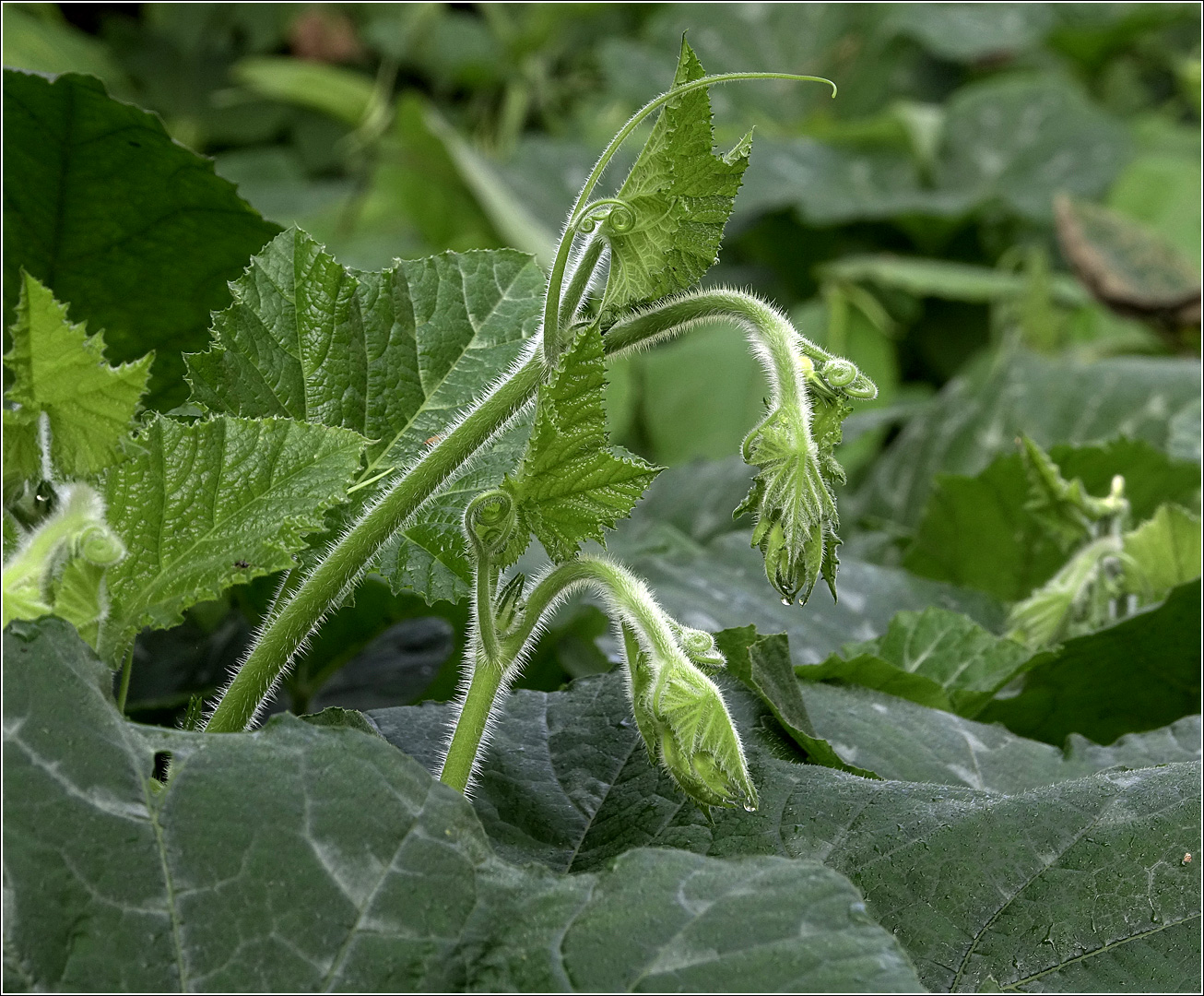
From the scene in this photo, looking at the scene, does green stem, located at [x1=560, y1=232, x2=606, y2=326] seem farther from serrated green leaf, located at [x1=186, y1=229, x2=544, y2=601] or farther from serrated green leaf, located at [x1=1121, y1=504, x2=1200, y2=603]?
serrated green leaf, located at [x1=1121, y1=504, x2=1200, y2=603]

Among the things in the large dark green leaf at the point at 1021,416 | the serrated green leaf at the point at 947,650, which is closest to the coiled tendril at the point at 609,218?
the serrated green leaf at the point at 947,650

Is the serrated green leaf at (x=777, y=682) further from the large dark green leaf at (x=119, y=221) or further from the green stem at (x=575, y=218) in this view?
the large dark green leaf at (x=119, y=221)

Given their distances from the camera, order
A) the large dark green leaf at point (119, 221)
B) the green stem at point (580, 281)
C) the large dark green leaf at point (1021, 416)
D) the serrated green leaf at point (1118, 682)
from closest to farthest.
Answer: the green stem at point (580, 281)
the large dark green leaf at point (119, 221)
the serrated green leaf at point (1118, 682)
the large dark green leaf at point (1021, 416)

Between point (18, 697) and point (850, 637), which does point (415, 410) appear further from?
point (850, 637)

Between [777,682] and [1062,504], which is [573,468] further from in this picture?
[1062,504]

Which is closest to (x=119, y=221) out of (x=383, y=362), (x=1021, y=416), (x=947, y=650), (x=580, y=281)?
(x=383, y=362)

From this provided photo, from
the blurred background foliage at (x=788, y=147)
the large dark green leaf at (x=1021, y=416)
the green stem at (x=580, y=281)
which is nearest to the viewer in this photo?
the green stem at (x=580, y=281)

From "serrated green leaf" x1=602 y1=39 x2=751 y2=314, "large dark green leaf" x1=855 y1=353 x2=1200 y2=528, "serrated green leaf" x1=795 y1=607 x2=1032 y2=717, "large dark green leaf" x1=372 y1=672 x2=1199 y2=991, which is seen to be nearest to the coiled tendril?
"serrated green leaf" x1=602 y1=39 x2=751 y2=314
